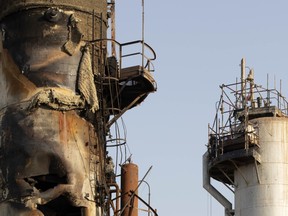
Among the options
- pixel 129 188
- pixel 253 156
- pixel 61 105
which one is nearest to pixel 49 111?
pixel 61 105

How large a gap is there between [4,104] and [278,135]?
30.6 metres

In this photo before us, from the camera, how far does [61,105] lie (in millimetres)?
33812

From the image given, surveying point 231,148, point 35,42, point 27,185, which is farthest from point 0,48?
point 231,148

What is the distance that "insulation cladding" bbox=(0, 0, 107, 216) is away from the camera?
108ft

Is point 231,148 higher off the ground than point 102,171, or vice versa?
point 231,148

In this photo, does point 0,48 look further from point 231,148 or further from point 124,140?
point 231,148

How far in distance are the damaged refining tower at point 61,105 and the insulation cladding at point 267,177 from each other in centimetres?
2575

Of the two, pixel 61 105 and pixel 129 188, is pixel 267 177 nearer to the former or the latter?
pixel 129 188

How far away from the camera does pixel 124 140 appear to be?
36.2 meters

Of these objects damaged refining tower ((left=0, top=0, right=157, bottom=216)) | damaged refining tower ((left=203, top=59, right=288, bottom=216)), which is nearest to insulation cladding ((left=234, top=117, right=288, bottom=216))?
damaged refining tower ((left=203, top=59, right=288, bottom=216))

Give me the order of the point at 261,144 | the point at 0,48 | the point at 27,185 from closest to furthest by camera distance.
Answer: the point at 27,185 → the point at 0,48 → the point at 261,144

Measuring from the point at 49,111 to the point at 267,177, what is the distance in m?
29.9

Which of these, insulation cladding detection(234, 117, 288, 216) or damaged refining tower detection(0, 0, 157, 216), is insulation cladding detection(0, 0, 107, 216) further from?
insulation cladding detection(234, 117, 288, 216)

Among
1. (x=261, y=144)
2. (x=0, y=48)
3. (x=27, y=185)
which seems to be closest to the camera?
(x=27, y=185)
